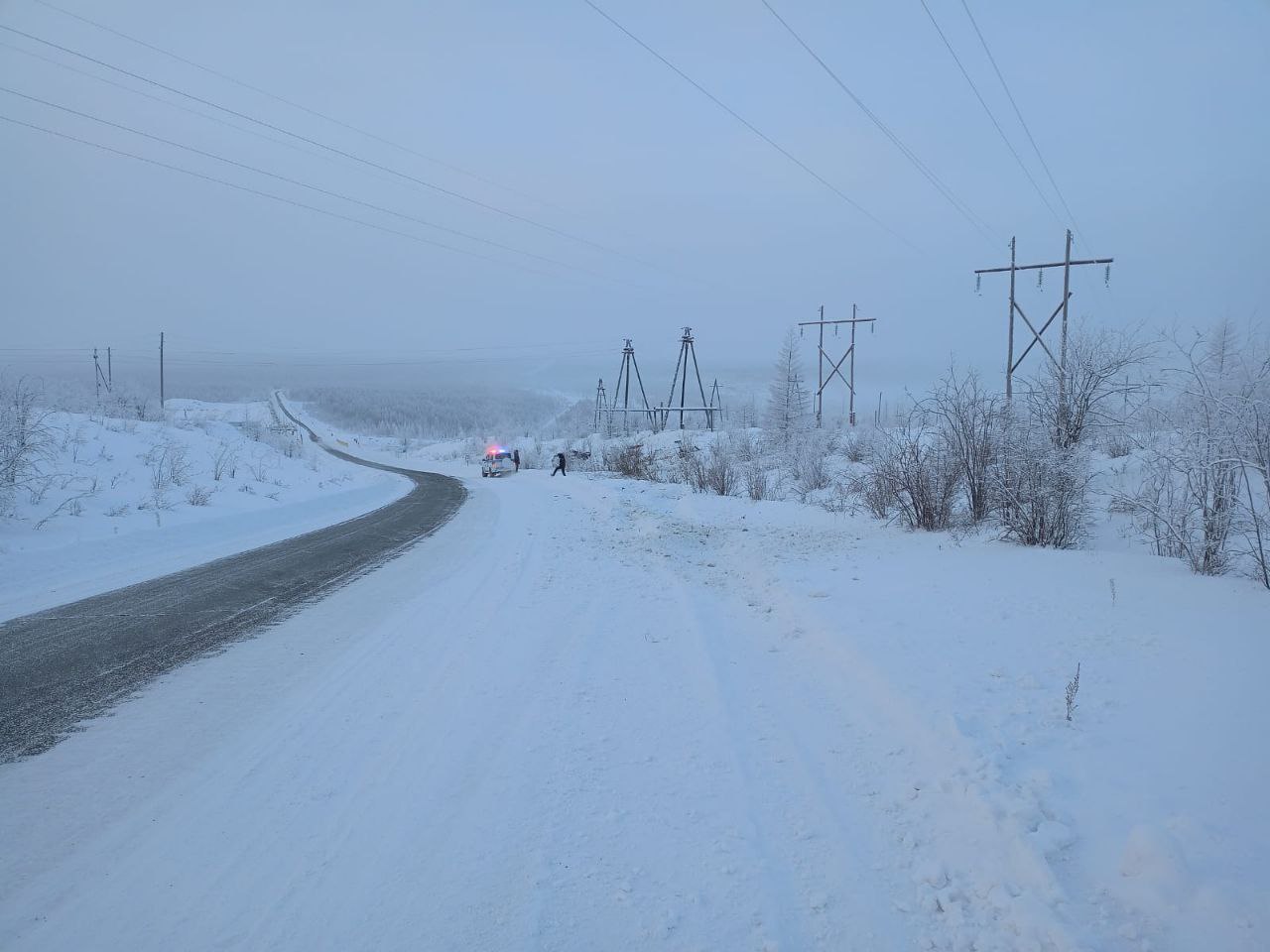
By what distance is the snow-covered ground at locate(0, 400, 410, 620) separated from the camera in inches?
338

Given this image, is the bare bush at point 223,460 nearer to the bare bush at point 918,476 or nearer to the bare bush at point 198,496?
the bare bush at point 198,496

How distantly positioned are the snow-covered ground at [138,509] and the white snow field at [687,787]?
14.8 feet

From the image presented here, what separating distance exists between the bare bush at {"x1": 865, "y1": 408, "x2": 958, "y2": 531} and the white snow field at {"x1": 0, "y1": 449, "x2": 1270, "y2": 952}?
3771 mm

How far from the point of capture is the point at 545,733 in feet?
13.8

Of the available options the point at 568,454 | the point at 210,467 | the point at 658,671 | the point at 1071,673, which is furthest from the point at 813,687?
the point at 568,454

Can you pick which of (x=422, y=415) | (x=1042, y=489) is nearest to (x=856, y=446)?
(x=1042, y=489)

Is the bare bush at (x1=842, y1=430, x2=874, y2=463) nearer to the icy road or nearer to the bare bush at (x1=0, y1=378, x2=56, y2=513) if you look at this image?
the icy road

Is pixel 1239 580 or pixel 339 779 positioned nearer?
pixel 339 779

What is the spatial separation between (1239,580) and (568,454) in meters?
36.6

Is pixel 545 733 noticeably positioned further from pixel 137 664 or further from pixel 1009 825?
pixel 137 664

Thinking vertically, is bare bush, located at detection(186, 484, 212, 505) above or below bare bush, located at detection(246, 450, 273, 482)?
below

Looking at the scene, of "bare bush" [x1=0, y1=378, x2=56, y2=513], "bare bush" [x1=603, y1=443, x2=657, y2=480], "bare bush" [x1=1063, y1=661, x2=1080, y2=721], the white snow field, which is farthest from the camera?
"bare bush" [x1=603, y1=443, x2=657, y2=480]

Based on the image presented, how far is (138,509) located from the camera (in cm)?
1221

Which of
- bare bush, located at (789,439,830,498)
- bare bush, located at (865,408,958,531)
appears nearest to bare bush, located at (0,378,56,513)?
bare bush, located at (865,408,958,531)
